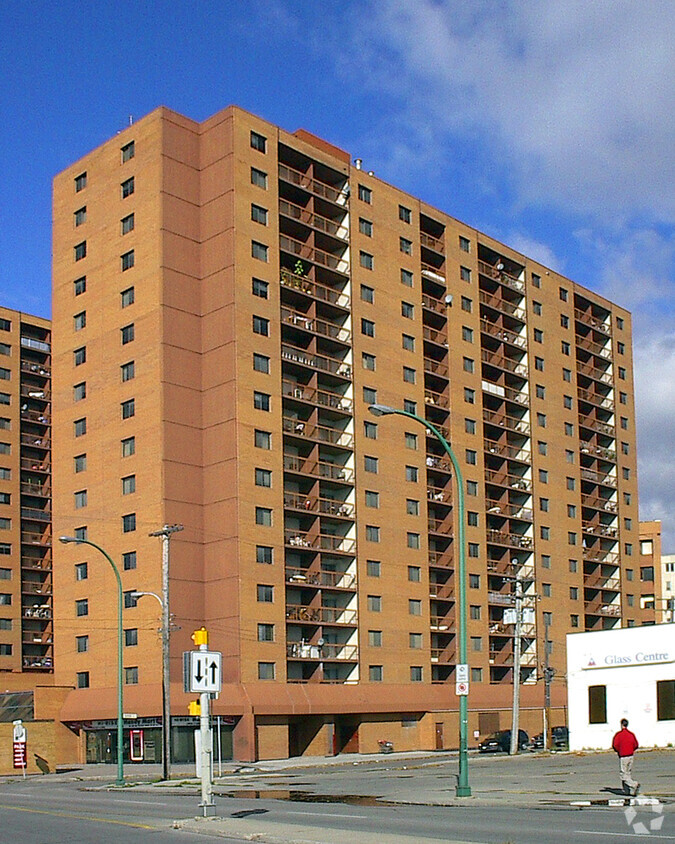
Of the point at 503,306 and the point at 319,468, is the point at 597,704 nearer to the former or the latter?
the point at 319,468

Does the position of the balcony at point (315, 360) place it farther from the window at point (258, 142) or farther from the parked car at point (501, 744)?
the parked car at point (501, 744)

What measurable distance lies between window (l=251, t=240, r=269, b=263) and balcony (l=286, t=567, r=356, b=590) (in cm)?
2041

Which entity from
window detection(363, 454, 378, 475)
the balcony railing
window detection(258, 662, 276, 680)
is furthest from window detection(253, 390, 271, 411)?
window detection(258, 662, 276, 680)

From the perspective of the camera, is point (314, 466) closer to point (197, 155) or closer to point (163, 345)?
point (163, 345)

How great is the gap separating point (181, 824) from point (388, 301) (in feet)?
214

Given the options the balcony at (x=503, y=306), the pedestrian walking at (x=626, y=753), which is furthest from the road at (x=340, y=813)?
the balcony at (x=503, y=306)

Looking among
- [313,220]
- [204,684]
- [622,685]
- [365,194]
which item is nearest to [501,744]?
[622,685]

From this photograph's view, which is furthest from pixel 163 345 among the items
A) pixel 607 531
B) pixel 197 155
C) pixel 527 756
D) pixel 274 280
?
pixel 607 531

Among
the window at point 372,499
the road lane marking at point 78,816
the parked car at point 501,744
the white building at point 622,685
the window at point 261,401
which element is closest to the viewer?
the road lane marking at point 78,816

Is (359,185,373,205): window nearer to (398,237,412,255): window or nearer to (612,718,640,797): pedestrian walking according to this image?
(398,237,412,255): window

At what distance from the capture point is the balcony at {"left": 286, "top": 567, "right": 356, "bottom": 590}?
75.9m

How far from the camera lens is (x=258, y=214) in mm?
78250

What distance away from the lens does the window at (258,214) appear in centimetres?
7794

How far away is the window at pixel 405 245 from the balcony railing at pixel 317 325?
376 inches
